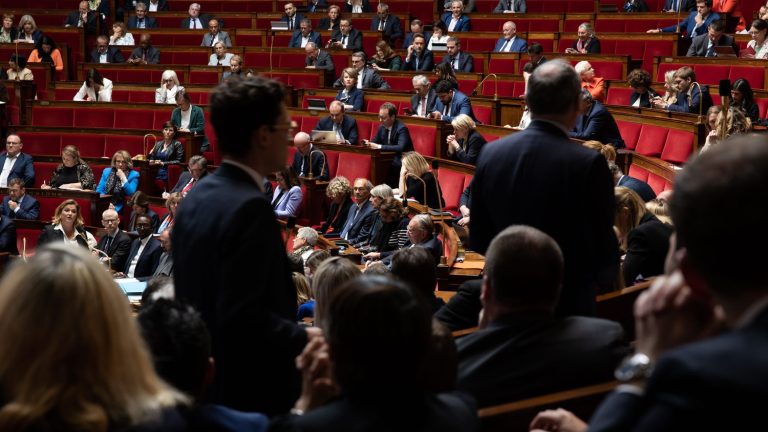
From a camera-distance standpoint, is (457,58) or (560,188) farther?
(457,58)

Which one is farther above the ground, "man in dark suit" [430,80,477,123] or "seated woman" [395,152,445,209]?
"man in dark suit" [430,80,477,123]

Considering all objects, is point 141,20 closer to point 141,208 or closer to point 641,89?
point 141,208

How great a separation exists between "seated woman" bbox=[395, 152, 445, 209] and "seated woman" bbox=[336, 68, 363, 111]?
218cm

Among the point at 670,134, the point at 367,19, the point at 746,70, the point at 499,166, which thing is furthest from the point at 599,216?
the point at 367,19

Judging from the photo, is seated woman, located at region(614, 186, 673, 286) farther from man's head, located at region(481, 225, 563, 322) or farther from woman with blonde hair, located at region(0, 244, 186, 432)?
woman with blonde hair, located at region(0, 244, 186, 432)

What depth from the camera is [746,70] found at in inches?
294

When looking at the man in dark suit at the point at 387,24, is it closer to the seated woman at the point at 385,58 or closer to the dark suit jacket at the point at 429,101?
the seated woman at the point at 385,58

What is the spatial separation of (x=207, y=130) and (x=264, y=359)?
24.6 ft

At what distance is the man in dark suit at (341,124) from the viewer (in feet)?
26.4

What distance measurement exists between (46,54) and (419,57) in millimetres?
4128

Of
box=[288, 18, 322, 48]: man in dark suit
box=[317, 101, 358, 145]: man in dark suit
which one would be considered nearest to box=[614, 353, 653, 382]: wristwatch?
box=[317, 101, 358, 145]: man in dark suit

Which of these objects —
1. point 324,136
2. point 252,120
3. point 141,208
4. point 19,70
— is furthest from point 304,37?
point 252,120

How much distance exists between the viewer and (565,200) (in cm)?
210

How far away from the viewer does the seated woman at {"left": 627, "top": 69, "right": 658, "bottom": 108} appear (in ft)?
23.4
